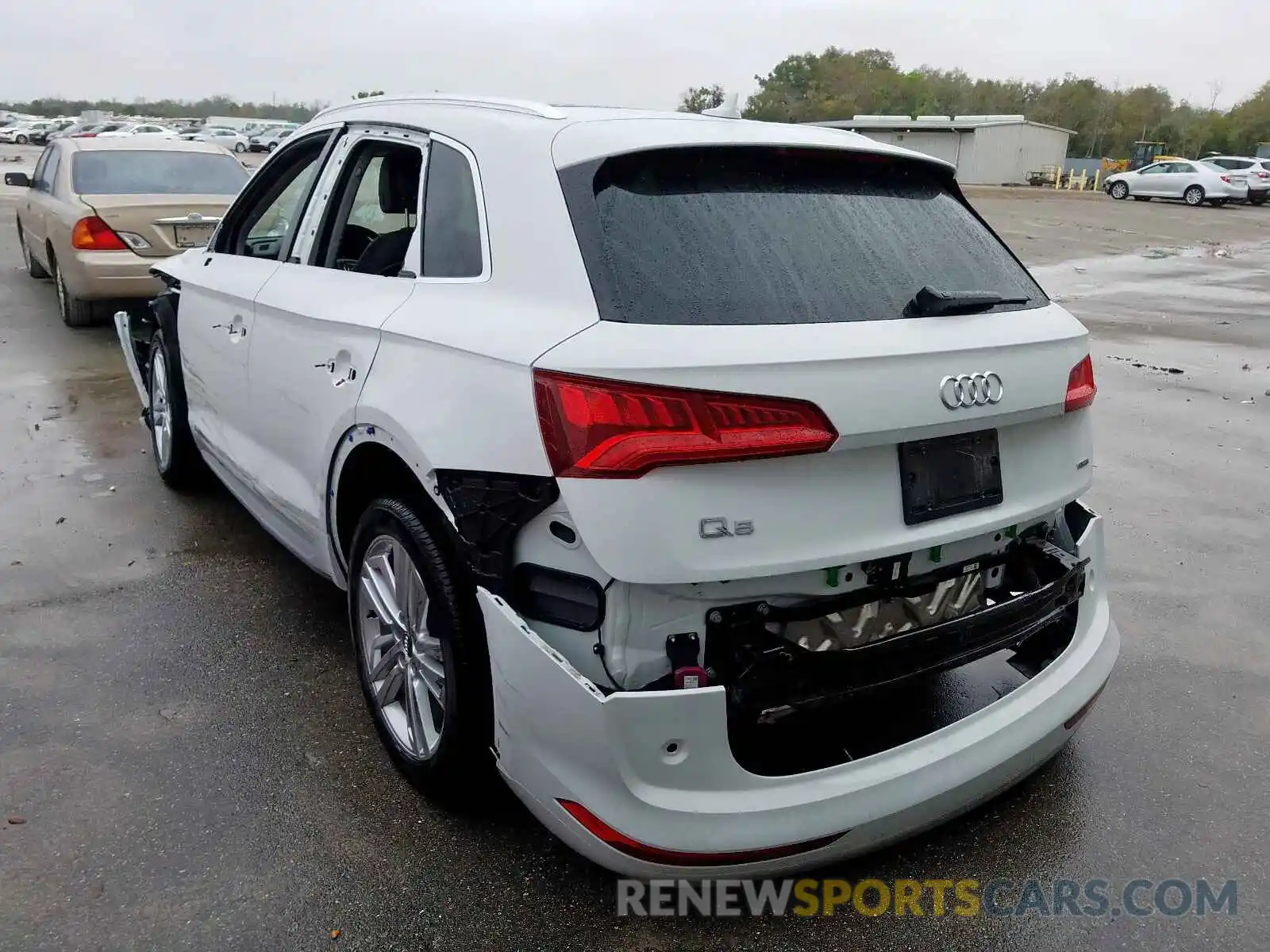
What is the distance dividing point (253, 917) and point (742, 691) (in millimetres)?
1302

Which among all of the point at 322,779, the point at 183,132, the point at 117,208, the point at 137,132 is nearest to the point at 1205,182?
the point at 137,132

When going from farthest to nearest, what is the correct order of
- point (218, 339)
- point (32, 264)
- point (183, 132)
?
point (183, 132) < point (32, 264) < point (218, 339)

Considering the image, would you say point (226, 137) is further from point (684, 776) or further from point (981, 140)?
point (684, 776)

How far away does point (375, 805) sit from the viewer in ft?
9.37

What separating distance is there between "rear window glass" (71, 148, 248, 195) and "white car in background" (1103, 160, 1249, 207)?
123 feet

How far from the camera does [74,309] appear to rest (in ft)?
30.3

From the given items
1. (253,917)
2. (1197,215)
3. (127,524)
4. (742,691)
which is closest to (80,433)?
(127,524)

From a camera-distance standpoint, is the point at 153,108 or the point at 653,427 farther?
the point at 153,108

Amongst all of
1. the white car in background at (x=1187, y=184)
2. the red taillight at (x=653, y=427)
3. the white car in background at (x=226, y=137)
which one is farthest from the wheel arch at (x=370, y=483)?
the white car in background at (x=226, y=137)

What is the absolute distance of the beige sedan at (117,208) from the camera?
28.0ft

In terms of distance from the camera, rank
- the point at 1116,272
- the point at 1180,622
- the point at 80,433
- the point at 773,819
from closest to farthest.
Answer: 1. the point at 773,819
2. the point at 1180,622
3. the point at 80,433
4. the point at 1116,272

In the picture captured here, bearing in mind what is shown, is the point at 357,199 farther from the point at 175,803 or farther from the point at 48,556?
Result: the point at 48,556

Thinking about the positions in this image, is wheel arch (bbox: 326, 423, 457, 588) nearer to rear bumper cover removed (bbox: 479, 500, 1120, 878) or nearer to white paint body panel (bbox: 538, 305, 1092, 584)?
rear bumper cover removed (bbox: 479, 500, 1120, 878)

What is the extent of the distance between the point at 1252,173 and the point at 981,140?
60.9 feet
